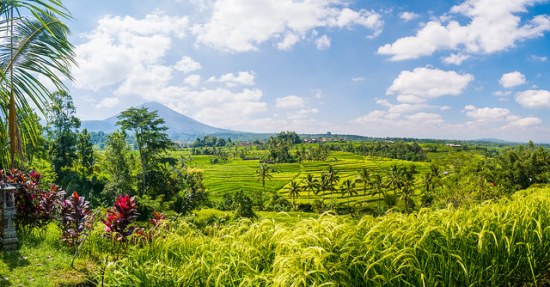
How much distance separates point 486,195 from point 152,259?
87.8ft

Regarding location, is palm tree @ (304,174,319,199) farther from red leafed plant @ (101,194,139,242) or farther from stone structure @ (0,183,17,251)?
red leafed plant @ (101,194,139,242)

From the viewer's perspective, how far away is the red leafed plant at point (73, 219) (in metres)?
6.57

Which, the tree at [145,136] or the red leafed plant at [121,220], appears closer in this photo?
the red leafed plant at [121,220]

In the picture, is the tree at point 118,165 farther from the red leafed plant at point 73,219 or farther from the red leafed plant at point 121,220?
the red leafed plant at point 121,220

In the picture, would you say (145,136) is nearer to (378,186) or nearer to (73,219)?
(73,219)

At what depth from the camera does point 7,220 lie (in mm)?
6086

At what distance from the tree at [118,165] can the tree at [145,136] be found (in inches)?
60.7

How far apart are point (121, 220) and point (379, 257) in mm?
4551

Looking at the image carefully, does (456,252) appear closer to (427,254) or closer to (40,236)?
(427,254)

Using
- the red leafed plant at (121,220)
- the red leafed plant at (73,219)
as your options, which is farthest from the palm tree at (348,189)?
the red leafed plant at (121,220)

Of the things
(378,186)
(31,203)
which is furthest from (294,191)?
(31,203)

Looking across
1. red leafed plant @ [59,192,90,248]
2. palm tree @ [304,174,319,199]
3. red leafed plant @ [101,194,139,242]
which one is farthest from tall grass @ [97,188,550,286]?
palm tree @ [304,174,319,199]

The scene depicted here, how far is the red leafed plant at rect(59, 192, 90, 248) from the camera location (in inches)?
259

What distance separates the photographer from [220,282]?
7.66 feet
